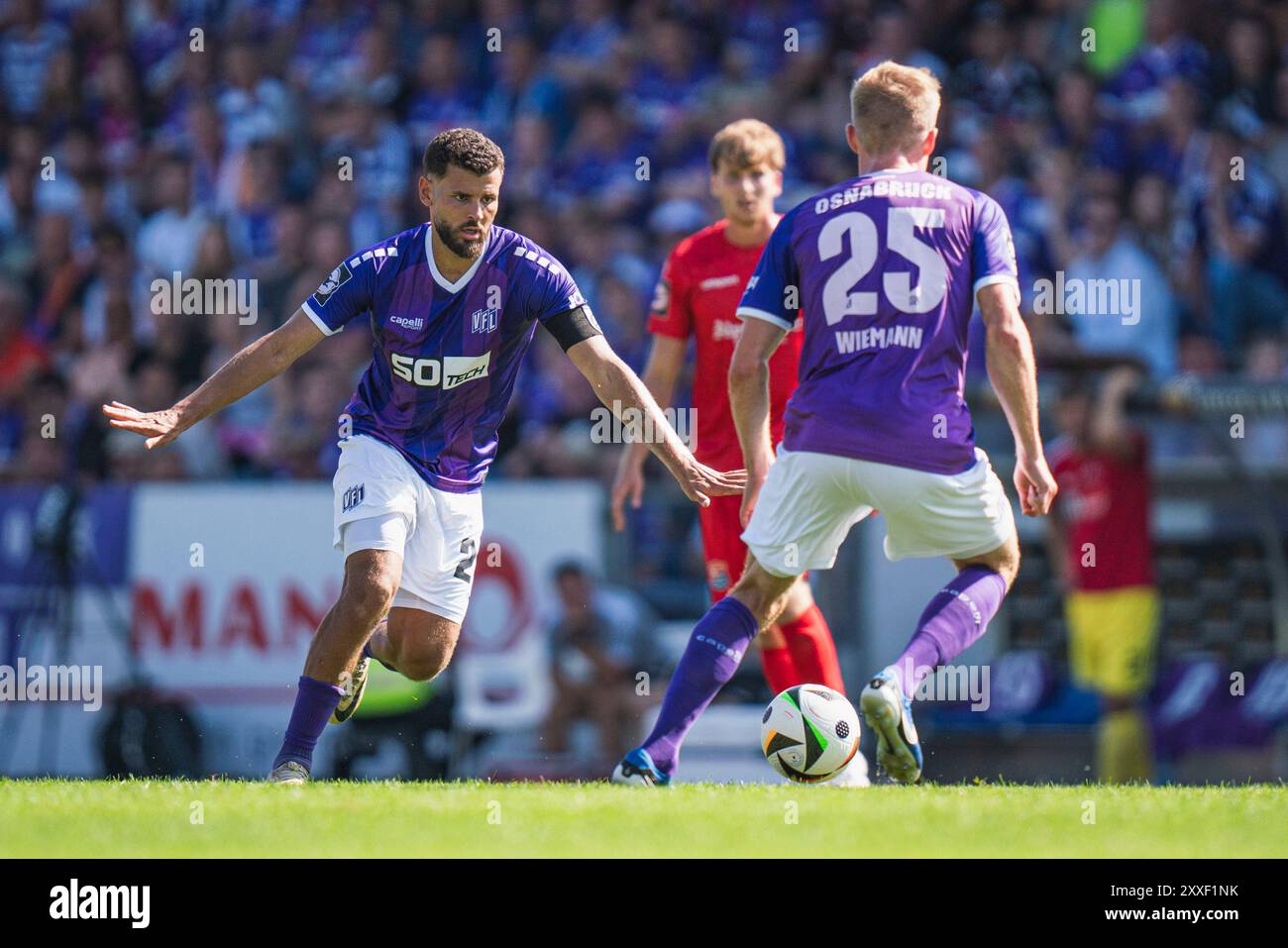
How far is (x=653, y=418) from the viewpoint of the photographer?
6.46 metres

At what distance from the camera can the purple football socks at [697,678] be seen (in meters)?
6.24

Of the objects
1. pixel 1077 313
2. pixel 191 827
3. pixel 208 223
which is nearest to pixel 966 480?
pixel 191 827

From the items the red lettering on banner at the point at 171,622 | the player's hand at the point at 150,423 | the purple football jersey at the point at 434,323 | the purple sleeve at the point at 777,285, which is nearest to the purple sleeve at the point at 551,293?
the purple football jersey at the point at 434,323

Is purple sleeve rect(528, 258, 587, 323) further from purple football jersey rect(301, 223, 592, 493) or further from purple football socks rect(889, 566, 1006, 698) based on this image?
purple football socks rect(889, 566, 1006, 698)

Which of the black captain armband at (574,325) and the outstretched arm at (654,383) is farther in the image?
the outstretched arm at (654,383)

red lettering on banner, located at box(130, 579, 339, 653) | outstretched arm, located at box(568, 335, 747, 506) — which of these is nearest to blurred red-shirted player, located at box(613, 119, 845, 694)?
outstretched arm, located at box(568, 335, 747, 506)

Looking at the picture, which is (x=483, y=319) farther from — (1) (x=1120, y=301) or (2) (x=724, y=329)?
(1) (x=1120, y=301)

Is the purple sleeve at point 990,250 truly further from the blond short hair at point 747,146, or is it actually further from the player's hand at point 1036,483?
the blond short hair at point 747,146

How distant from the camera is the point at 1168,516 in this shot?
12.0 meters

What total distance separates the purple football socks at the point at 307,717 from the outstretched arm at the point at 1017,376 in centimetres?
266

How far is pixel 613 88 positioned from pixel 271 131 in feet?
9.97

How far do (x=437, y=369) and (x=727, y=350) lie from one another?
→ 155cm

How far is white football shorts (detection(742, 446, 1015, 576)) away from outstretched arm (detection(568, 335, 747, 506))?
236mm

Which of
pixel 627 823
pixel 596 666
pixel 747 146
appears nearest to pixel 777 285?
pixel 747 146
